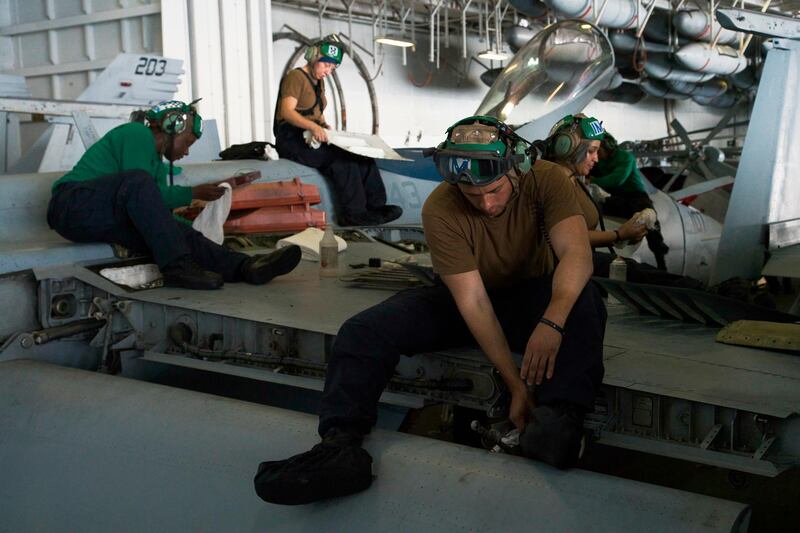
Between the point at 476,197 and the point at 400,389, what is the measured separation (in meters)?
0.74

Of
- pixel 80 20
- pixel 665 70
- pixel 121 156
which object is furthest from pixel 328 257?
pixel 665 70

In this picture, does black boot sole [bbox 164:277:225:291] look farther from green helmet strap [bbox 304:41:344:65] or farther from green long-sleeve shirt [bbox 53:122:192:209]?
green helmet strap [bbox 304:41:344:65]

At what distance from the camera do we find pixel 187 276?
3.84 meters

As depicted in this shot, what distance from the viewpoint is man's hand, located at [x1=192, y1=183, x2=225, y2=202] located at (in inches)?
173

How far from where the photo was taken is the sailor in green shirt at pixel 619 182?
17.7 feet

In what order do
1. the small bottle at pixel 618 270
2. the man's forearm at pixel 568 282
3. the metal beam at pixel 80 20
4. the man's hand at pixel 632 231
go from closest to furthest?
the man's forearm at pixel 568 282
the small bottle at pixel 618 270
the man's hand at pixel 632 231
the metal beam at pixel 80 20

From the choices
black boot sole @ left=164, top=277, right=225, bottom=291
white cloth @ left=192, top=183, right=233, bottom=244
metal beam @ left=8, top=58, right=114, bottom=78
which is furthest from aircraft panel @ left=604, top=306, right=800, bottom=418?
metal beam @ left=8, top=58, right=114, bottom=78

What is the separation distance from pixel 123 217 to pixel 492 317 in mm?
2173

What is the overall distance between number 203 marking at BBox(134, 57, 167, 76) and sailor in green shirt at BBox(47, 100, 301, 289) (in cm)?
434

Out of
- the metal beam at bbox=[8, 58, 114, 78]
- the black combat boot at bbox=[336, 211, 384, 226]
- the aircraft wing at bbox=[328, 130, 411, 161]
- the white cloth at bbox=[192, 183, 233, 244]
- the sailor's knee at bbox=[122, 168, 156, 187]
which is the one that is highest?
the metal beam at bbox=[8, 58, 114, 78]

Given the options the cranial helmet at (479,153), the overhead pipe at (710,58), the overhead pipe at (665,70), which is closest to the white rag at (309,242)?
the cranial helmet at (479,153)

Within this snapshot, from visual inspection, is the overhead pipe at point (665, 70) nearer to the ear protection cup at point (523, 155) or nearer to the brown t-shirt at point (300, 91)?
the brown t-shirt at point (300, 91)

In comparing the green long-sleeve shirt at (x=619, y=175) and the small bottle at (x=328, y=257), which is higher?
the green long-sleeve shirt at (x=619, y=175)

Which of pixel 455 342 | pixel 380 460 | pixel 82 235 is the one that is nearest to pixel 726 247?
pixel 455 342
